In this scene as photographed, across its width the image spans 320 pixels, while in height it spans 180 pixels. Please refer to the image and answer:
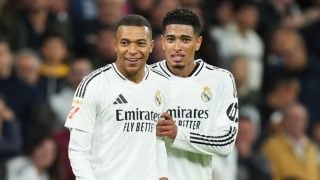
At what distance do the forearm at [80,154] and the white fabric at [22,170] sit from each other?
355 centimetres

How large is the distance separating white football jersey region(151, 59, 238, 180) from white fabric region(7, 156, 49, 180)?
3.00 metres

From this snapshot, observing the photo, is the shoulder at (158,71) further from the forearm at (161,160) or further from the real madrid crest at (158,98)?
the forearm at (161,160)

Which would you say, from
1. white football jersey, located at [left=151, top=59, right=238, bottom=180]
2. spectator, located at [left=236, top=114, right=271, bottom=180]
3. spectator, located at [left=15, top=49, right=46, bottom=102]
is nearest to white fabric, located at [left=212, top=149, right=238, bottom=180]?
spectator, located at [left=236, top=114, right=271, bottom=180]

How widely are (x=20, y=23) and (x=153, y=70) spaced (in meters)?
4.60

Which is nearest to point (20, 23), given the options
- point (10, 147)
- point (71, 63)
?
point (71, 63)

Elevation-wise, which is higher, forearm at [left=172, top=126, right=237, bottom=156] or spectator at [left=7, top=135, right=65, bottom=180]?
forearm at [left=172, top=126, right=237, bottom=156]

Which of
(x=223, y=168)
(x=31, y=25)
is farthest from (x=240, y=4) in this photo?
(x=223, y=168)

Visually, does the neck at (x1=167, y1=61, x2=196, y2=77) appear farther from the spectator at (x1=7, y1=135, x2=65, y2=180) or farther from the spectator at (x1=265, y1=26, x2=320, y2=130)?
the spectator at (x1=265, y1=26, x2=320, y2=130)

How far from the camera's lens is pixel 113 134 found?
8.84 meters

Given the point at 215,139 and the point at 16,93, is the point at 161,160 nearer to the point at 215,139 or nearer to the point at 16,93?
the point at 215,139

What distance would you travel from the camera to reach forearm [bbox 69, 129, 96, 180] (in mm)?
8641

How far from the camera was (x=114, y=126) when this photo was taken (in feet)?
29.0

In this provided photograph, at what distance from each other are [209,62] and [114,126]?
5.56 metres

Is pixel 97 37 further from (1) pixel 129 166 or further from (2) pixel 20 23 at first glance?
(1) pixel 129 166
